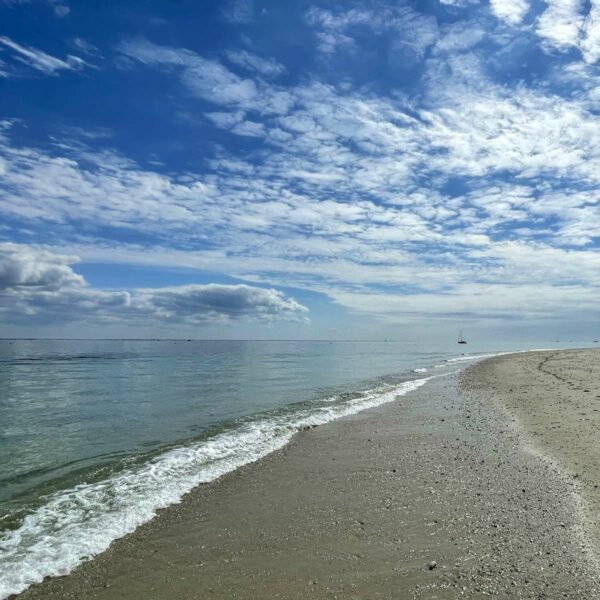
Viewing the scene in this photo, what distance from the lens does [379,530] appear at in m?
7.23

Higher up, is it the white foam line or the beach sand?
the beach sand

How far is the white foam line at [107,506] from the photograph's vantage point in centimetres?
661

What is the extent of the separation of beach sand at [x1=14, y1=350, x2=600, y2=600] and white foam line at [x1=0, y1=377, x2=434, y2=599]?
41 centimetres

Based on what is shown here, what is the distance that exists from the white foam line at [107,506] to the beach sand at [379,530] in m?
0.41

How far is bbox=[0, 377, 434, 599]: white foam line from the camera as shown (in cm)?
661

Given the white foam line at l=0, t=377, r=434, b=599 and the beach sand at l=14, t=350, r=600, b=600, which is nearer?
the beach sand at l=14, t=350, r=600, b=600

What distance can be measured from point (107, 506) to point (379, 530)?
18.3 feet

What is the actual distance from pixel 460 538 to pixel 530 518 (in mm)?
1614

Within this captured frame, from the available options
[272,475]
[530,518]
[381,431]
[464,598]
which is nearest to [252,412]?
[381,431]

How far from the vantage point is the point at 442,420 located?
17281mm

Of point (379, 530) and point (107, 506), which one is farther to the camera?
point (107, 506)

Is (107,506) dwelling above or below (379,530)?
below

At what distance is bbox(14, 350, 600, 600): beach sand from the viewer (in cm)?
570

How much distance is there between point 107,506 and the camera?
892 centimetres
